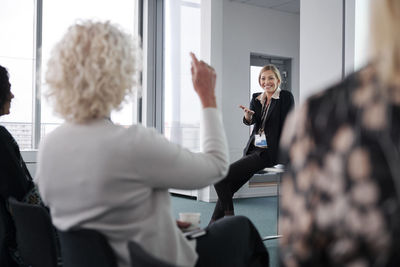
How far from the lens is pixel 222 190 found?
343 centimetres

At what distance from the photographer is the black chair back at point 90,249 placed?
1.03 m

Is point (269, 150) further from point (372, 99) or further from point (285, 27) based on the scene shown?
point (285, 27)

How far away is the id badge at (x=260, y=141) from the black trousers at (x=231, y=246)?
209 centimetres

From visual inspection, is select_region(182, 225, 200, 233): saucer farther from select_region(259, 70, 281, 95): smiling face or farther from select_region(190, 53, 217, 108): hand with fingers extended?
select_region(259, 70, 281, 95): smiling face

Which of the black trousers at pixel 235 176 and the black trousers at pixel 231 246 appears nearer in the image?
the black trousers at pixel 231 246

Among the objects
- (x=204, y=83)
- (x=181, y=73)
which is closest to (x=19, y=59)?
(x=181, y=73)

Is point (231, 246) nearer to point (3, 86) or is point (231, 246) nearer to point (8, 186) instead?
point (8, 186)

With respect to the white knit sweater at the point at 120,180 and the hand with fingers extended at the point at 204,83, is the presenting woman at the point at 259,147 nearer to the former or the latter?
the hand with fingers extended at the point at 204,83

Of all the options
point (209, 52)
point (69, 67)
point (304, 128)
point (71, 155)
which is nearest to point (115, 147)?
point (71, 155)

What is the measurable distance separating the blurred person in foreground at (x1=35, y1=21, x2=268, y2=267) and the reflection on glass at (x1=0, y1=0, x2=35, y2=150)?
4.26 m

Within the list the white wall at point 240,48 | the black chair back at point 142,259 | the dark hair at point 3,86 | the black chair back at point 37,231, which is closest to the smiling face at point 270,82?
the white wall at point 240,48

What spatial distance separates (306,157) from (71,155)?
712 millimetres

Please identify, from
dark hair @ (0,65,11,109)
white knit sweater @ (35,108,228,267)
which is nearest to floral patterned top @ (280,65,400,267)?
white knit sweater @ (35,108,228,267)

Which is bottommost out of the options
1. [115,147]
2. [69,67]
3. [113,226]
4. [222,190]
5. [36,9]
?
[222,190]
